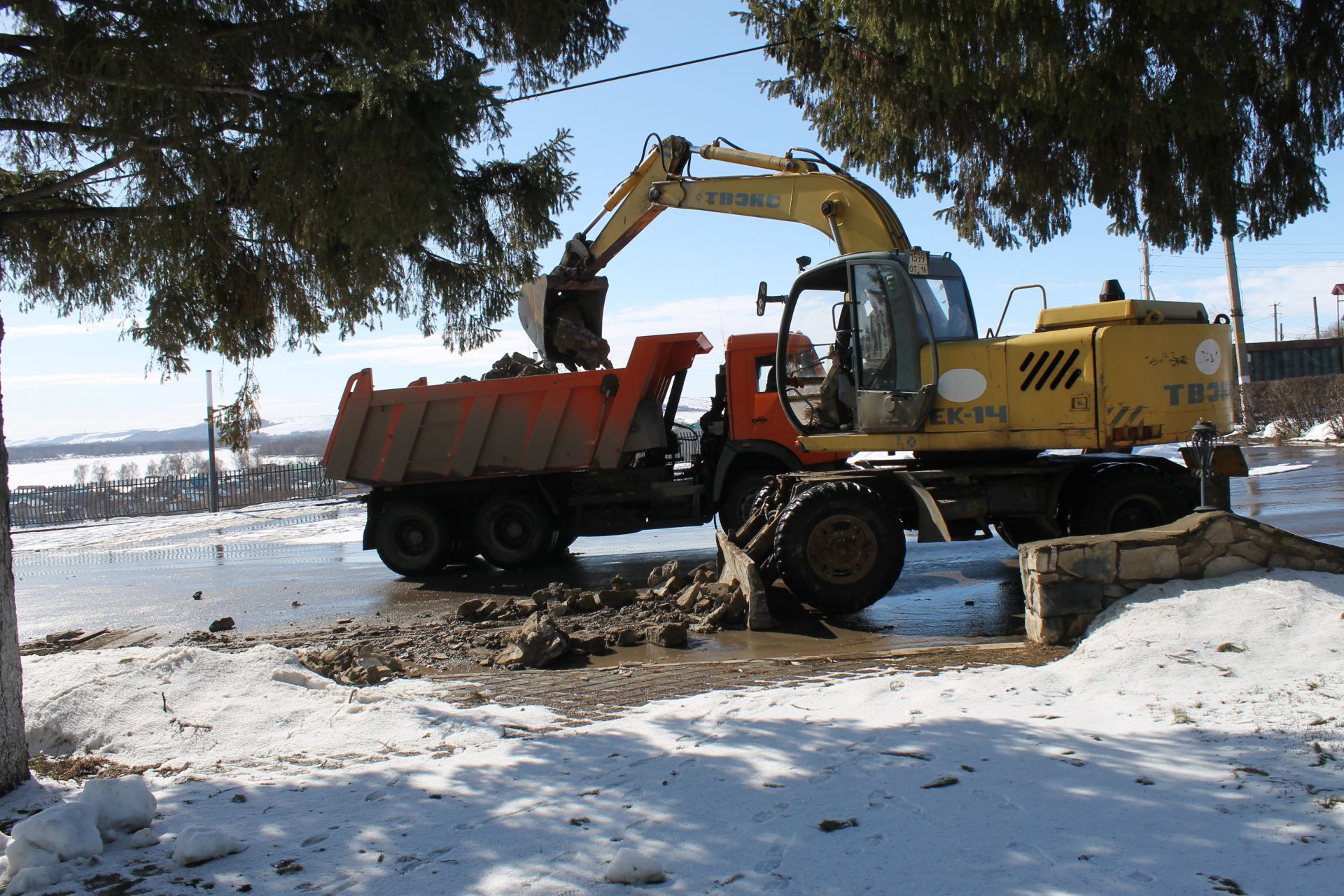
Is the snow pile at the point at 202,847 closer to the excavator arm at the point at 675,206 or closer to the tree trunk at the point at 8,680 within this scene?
the tree trunk at the point at 8,680

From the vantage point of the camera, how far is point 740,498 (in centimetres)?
1202

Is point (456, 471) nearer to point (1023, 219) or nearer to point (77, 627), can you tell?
point (77, 627)

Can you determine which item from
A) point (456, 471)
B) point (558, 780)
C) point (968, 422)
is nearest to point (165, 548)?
point (456, 471)

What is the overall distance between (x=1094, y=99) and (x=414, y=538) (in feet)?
30.8

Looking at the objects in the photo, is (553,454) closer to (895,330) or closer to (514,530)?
(514,530)

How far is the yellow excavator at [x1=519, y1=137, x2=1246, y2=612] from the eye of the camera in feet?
25.5

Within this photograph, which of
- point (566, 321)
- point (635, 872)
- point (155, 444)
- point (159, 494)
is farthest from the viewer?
point (155, 444)

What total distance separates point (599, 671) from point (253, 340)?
9.80ft

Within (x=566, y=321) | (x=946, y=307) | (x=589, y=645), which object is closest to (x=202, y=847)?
(x=589, y=645)

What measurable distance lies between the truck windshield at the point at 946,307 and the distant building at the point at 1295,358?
96.9 ft

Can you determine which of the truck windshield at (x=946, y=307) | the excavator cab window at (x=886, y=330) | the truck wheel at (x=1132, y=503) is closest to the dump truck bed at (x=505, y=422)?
the excavator cab window at (x=886, y=330)

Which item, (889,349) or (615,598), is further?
(615,598)

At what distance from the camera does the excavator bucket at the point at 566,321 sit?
13094 mm

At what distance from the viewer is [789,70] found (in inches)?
376
